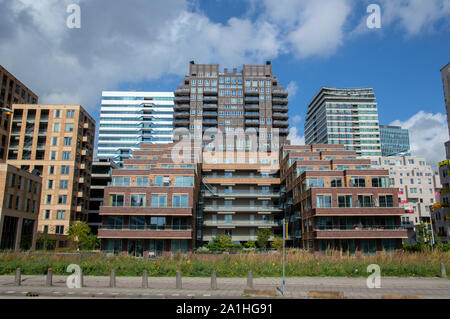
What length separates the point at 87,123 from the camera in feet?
283

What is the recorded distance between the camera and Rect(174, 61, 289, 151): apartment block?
125 m

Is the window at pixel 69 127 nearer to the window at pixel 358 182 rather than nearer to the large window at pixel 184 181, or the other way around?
the large window at pixel 184 181

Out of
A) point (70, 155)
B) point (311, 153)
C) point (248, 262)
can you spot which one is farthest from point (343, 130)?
point (248, 262)

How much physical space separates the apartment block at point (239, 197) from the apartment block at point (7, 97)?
42.5 metres

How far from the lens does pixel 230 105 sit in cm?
12738

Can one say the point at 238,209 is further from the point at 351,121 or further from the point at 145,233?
the point at 351,121

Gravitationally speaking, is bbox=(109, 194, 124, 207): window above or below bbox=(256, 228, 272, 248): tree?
above

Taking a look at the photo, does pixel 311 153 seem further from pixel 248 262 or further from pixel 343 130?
pixel 343 130

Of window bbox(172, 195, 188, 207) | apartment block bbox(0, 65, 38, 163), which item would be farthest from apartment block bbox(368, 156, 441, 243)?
apartment block bbox(0, 65, 38, 163)

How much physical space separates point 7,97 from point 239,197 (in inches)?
2218

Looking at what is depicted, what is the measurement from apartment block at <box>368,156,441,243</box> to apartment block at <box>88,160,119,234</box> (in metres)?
77.9

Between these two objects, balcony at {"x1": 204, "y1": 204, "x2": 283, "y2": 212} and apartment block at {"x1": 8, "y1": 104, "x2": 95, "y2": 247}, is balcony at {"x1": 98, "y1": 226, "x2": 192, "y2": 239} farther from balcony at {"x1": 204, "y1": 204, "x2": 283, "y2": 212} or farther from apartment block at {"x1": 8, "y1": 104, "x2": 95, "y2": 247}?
apartment block at {"x1": 8, "y1": 104, "x2": 95, "y2": 247}

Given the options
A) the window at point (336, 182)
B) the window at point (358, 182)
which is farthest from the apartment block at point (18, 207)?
the window at point (358, 182)
